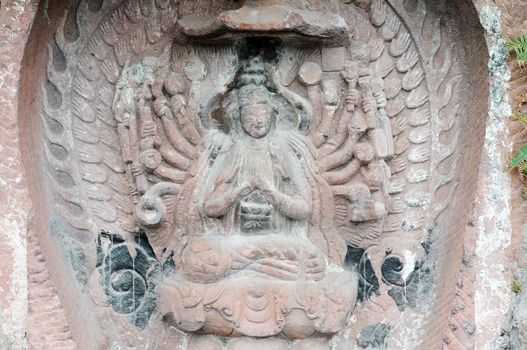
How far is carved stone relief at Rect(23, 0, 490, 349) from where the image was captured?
15.8 ft

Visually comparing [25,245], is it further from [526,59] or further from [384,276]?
[526,59]

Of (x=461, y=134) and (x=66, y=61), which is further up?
(x=66, y=61)

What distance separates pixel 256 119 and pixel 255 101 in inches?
3.4

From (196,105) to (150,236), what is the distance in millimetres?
672

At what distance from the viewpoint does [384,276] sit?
496 centimetres

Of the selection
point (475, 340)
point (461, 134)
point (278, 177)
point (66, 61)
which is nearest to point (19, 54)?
point (66, 61)

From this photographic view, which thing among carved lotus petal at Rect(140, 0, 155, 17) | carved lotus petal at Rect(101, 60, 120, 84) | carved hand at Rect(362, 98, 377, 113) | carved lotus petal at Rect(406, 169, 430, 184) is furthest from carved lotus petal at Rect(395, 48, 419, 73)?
carved lotus petal at Rect(101, 60, 120, 84)

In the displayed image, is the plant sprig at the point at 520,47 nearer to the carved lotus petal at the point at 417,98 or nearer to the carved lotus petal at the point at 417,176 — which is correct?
the carved lotus petal at the point at 417,98

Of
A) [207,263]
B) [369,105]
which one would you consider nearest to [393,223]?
[369,105]

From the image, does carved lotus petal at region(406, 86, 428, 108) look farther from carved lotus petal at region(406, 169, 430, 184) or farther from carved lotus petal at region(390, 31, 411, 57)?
carved lotus petal at region(406, 169, 430, 184)

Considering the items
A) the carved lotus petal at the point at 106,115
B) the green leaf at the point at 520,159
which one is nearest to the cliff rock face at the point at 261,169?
the carved lotus petal at the point at 106,115

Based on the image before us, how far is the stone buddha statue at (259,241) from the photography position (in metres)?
4.70

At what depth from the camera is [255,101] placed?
4.85 meters

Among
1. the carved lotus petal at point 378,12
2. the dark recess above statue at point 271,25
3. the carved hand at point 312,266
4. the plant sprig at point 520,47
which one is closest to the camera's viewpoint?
the plant sprig at point 520,47
